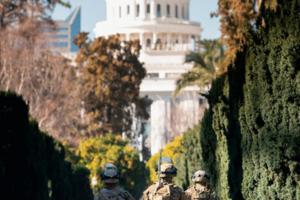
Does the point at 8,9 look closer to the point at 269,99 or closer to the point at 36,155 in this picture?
the point at 36,155

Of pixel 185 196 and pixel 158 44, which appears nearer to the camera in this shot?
pixel 185 196

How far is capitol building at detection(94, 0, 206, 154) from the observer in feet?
428

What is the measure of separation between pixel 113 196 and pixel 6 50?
52.3 metres

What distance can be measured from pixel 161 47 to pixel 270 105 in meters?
133

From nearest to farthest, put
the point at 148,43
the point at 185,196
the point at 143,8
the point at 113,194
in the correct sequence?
the point at 113,194 < the point at 185,196 < the point at 148,43 < the point at 143,8

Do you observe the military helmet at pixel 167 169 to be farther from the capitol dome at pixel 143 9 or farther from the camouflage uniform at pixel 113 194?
the capitol dome at pixel 143 9

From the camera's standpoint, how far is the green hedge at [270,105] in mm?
22453

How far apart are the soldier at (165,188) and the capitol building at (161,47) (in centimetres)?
9972

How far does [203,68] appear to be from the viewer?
72812 millimetres

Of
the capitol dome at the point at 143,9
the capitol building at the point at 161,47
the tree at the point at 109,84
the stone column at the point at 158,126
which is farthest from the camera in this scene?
the capitol dome at the point at 143,9

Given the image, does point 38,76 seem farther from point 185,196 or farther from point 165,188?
point 165,188

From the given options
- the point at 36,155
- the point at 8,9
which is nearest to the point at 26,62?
the point at 8,9

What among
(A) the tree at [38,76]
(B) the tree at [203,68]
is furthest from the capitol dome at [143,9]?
(B) the tree at [203,68]

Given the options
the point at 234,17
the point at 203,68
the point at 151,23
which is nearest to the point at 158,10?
the point at 151,23
